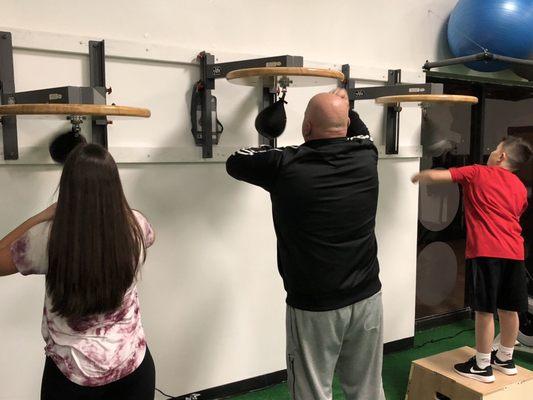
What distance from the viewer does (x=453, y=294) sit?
3.77 m

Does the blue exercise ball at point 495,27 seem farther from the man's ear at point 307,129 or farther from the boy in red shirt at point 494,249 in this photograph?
the man's ear at point 307,129

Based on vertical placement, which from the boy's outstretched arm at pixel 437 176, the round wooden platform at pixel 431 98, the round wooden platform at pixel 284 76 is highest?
the round wooden platform at pixel 284 76

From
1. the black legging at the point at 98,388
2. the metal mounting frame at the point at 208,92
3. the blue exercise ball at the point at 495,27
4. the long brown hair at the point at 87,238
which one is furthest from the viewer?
the blue exercise ball at the point at 495,27

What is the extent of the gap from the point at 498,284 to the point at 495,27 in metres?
1.38

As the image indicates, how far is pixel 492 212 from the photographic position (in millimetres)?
2477

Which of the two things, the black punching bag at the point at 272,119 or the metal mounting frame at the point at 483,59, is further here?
the metal mounting frame at the point at 483,59

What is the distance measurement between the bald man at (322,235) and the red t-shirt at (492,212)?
0.90m

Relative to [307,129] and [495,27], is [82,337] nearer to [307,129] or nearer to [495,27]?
[307,129]

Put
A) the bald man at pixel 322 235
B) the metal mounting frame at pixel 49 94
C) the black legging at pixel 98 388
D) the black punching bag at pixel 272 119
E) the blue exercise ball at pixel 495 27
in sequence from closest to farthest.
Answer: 1. the black legging at pixel 98 388
2. the metal mounting frame at pixel 49 94
3. the bald man at pixel 322 235
4. the black punching bag at pixel 272 119
5. the blue exercise ball at pixel 495 27

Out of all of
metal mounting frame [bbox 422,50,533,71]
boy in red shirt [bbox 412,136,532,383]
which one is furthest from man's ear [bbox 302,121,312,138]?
metal mounting frame [bbox 422,50,533,71]

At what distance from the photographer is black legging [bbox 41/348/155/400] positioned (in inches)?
53.6

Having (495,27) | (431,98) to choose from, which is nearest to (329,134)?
(431,98)

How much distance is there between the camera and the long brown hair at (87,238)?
4.10ft

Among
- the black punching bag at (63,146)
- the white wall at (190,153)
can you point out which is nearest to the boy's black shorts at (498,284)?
the white wall at (190,153)
